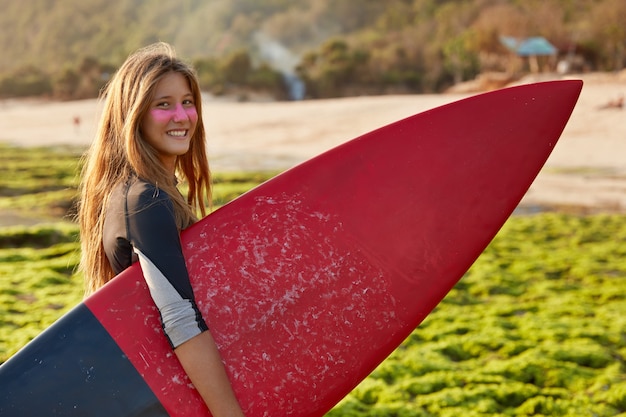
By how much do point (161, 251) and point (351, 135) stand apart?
691 inches

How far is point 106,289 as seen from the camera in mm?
1840

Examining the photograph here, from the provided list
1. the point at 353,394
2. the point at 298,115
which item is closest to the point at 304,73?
the point at 298,115

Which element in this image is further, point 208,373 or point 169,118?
point 169,118

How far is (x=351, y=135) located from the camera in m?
18.9

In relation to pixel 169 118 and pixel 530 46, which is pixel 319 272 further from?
pixel 530 46

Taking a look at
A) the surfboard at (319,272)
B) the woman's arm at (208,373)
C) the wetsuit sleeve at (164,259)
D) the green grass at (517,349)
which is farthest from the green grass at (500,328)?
the wetsuit sleeve at (164,259)

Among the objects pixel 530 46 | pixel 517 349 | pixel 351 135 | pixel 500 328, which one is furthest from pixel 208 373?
pixel 530 46

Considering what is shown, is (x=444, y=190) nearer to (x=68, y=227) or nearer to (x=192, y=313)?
(x=192, y=313)

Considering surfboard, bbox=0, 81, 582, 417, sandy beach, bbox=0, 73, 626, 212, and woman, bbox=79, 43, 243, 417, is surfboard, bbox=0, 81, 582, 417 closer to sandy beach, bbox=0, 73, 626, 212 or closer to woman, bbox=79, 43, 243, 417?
woman, bbox=79, 43, 243, 417

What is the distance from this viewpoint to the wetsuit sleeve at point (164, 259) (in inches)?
60.7

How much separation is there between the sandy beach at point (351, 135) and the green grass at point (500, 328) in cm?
191

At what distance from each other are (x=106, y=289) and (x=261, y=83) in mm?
37300

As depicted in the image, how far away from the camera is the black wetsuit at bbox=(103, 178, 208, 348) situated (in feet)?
5.07

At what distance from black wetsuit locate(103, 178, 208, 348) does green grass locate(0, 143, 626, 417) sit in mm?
1781
